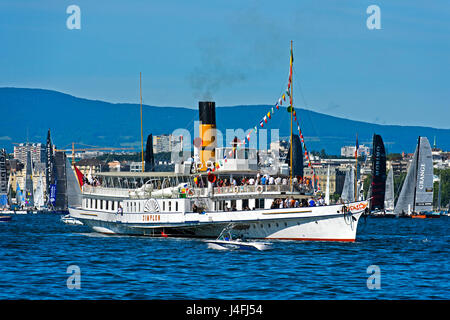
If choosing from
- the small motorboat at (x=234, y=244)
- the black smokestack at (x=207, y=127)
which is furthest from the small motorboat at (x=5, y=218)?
the small motorboat at (x=234, y=244)

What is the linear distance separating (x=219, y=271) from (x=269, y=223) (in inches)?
662

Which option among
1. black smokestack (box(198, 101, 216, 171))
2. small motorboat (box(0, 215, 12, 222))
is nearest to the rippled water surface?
black smokestack (box(198, 101, 216, 171))

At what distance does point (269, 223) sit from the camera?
63781mm

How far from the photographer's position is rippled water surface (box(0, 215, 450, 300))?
1574 inches

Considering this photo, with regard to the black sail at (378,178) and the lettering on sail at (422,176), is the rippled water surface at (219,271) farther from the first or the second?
the black sail at (378,178)

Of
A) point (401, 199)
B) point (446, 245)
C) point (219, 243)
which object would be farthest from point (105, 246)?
point (401, 199)

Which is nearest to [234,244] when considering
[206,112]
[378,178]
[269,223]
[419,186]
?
[269,223]

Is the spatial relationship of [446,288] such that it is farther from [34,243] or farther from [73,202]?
[73,202]

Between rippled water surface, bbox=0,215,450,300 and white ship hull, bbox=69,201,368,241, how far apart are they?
1.31 m
